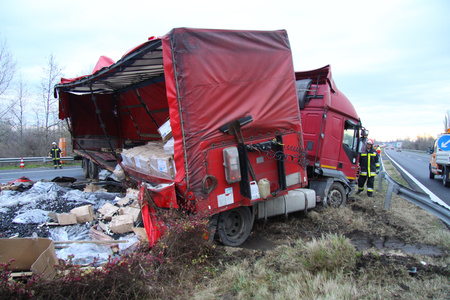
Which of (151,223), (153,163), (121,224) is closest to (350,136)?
(153,163)

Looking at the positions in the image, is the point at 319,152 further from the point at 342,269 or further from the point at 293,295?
the point at 293,295

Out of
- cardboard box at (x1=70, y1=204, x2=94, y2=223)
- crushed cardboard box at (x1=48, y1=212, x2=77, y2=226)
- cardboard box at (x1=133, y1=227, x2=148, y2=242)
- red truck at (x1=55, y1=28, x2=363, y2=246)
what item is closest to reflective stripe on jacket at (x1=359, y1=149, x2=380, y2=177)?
red truck at (x1=55, y1=28, x2=363, y2=246)

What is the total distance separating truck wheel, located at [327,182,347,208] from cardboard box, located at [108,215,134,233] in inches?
192

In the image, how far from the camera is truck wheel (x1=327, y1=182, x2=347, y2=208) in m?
7.26

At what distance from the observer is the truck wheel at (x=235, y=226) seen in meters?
4.67

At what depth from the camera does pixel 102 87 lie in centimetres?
843

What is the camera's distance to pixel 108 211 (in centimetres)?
477

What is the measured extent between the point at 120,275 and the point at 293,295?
173 centimetres

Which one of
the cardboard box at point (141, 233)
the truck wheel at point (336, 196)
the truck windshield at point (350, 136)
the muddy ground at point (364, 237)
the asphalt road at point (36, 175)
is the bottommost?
the muddy ground at point (364, 237)

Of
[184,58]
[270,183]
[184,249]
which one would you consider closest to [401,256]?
[270,183]

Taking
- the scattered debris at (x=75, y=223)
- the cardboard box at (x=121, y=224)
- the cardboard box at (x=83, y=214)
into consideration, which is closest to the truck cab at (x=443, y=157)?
the scattered debris at (x=75, y=223)

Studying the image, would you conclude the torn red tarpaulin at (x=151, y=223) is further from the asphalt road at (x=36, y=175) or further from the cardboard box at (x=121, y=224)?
the asphalt road at (x=36, y=175)

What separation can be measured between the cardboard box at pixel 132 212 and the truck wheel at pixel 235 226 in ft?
4.24

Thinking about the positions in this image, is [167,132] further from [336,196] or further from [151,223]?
[336,196]
